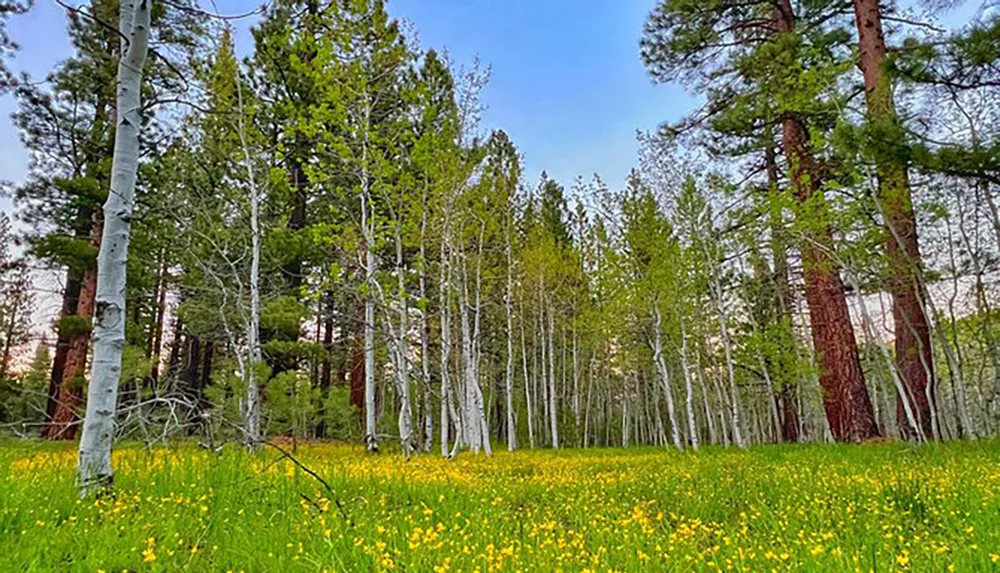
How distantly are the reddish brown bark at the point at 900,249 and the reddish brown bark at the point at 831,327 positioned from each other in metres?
0.83

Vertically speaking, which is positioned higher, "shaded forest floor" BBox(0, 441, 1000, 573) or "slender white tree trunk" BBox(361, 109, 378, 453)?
"slender white tree trunk" BBox(361, 109, 378, 453)

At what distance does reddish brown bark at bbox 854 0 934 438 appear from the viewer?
796 cm

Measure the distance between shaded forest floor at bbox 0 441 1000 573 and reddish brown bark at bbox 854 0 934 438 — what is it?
3.78 metres

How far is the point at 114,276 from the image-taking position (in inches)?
144

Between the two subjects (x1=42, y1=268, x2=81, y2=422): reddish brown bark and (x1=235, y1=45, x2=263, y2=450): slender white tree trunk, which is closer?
(x1=235, y1=45, x2=263, y2=450): slender white tree trunk

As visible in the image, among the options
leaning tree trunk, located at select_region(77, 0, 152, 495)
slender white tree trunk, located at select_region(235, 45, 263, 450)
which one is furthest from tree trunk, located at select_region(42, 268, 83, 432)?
leaning tree trunk, located at select_region(77, 0, 152, 495)

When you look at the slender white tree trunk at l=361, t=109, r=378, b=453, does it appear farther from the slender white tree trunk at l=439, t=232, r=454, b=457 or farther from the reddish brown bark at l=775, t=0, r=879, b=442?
the reddish brown bark at l=775, t=0, r=879, b=442

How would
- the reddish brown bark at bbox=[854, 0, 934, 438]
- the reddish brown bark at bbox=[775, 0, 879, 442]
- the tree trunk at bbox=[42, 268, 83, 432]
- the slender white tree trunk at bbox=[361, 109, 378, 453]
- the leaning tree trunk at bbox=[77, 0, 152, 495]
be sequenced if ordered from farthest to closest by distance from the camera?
the tree trunk at bbox=[42, 268, 83, 432] < the reddish brown bark at bbox=[775, 0, 879, 442] < the slender white tree trunk at bbox=[361, 109, 378, 453] < the reddish brown bark at bbox=[854, 0, 934, 438] < the leaning tree trunk at bbox=[77, 0, 152, 495]

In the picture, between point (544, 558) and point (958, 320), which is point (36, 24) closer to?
point (544, 558)

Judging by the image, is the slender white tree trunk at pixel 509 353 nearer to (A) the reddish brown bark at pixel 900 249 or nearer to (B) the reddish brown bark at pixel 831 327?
(B) the reddish brown bark at pixel 831 327

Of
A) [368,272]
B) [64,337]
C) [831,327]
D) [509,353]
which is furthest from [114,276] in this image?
[64,337]

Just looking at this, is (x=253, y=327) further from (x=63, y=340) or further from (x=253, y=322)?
(x=63, y=340)

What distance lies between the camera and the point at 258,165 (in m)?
13.3

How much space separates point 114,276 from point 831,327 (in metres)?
12.9
